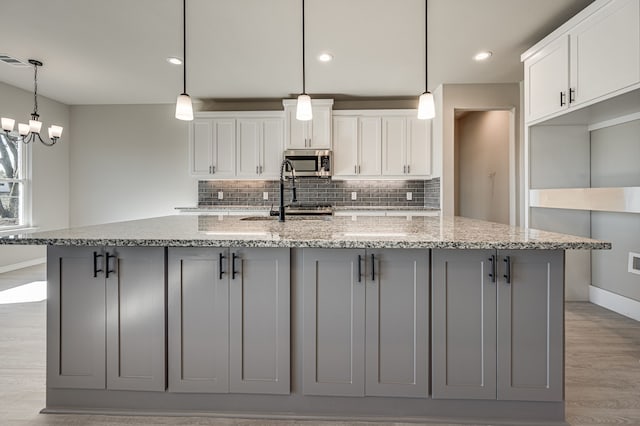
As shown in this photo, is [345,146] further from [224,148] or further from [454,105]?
[224,148]

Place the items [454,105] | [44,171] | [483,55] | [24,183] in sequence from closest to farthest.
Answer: [483,55]
[454,105]
[24,183]
[44,171]

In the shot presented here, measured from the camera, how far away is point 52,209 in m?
5.60

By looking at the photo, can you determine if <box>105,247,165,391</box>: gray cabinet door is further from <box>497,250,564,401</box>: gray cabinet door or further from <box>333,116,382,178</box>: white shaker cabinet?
<box>333,116,382,178</box>: white shaker cabinet

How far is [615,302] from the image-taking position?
11.1 feet

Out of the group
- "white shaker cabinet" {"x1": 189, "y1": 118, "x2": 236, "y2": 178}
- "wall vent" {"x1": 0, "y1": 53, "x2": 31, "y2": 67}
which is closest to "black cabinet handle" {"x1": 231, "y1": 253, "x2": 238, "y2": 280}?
"white shaker cabinet" {"x1": 189, "y1": 118, "x2": 236, "y2": 178}

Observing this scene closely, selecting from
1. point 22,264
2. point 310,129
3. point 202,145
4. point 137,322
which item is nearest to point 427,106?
point 137,322

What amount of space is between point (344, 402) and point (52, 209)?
588 cm

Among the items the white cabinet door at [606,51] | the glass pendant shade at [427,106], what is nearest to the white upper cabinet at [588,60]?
the white cabinet door at [606,51]

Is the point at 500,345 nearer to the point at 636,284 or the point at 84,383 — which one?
the point at 84,383

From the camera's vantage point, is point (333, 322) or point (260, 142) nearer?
point (333, 322)

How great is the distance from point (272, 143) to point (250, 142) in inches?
12.5

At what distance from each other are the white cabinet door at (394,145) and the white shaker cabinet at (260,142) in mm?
1471

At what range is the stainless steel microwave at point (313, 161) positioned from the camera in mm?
4949

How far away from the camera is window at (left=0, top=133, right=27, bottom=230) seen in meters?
4.93
